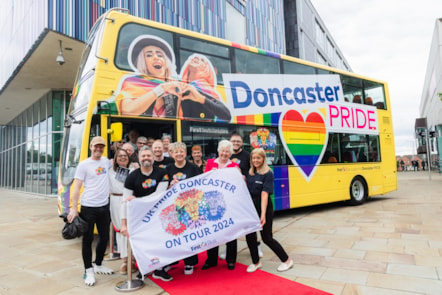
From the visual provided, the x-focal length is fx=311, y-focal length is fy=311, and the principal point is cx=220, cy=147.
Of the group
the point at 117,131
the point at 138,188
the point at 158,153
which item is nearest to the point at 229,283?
the point at 138,188

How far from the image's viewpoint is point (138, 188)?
3.83m

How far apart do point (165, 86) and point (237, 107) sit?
70.4 inches

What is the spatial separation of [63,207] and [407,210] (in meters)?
8.56

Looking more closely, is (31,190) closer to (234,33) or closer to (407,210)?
(234,33)

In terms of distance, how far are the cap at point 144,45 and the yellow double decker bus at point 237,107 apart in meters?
0.02

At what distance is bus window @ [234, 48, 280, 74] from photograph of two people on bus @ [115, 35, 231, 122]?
850 mm

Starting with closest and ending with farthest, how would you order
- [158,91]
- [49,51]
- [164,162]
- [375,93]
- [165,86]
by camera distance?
[164,162], [158,91], [165,86], [375,93], [49,51]

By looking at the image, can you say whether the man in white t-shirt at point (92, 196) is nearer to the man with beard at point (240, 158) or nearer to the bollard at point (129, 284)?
the bollard at point (129, 284)

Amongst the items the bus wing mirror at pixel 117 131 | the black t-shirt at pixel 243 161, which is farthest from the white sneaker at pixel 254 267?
the bus wing mirror at pixel 117 131

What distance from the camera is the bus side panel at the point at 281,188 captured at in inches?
293

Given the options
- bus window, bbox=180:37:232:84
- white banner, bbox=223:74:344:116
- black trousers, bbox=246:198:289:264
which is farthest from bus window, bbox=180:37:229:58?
black trousers, bbox=246:198:289:264

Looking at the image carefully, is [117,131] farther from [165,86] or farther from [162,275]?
[162,275]

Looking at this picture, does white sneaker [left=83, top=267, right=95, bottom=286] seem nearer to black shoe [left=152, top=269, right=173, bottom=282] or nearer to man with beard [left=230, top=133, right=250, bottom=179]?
black shoe [left=152, top=269, right=173, bottom=282]

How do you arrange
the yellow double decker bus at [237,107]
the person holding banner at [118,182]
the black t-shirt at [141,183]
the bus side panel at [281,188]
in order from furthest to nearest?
the bus side panel at [281,188], the yellow double decker bus at [237,107], the person holding banner at [118,182], the black t-shirt at [141,183]
